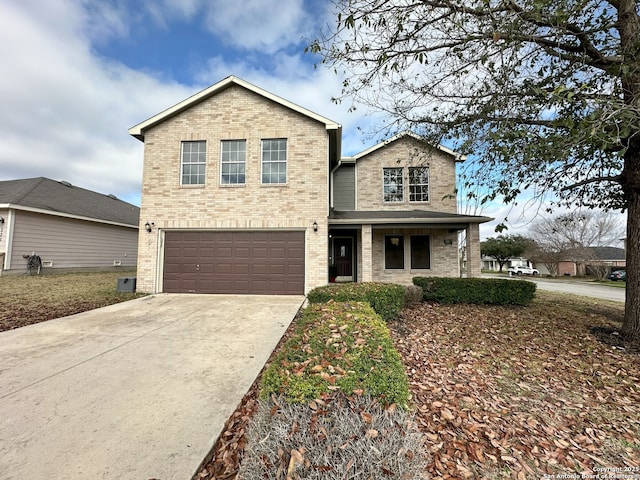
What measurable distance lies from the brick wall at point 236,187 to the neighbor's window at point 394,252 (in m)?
4.51

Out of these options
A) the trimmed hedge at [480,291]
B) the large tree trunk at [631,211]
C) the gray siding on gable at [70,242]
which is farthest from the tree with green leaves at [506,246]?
the gray siding on gable at [70,242]

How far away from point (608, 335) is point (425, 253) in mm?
7531

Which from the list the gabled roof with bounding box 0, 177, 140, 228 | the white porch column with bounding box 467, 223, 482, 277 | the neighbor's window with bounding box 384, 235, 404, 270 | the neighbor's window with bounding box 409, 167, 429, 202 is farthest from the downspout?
the white porch column with bounding box 467, 223, 482, 277

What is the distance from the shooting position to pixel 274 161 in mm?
10039

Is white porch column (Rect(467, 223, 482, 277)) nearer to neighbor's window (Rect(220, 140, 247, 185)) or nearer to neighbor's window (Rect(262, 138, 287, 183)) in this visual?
neighbor's window (Rect(262, 138, 287, 183))

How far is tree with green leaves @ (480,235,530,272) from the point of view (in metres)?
39.2

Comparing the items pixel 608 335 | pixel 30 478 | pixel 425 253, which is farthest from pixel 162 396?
pixel 425 253

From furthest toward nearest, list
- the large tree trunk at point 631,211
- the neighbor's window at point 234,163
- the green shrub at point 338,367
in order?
1. the neighbor's window at point 234,163
2. the large tree trunk at point 631,211
3. the green shrub at point 338,367

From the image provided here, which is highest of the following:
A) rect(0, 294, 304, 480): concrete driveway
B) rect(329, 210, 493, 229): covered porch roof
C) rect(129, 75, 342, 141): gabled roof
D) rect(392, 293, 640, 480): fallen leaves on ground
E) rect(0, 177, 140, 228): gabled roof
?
rect(129, 75, 342, 141): gabled roof

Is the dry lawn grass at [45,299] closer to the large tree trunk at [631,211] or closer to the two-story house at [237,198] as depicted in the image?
the two-story house at [237,198]

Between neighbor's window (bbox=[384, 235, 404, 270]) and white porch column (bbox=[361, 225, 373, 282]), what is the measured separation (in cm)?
276

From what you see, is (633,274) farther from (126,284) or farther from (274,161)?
(126,284)

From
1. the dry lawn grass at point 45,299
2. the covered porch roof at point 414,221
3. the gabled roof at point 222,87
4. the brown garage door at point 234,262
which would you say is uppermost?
the gabled roof at point 222,87

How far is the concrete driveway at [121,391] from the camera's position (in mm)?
2205
